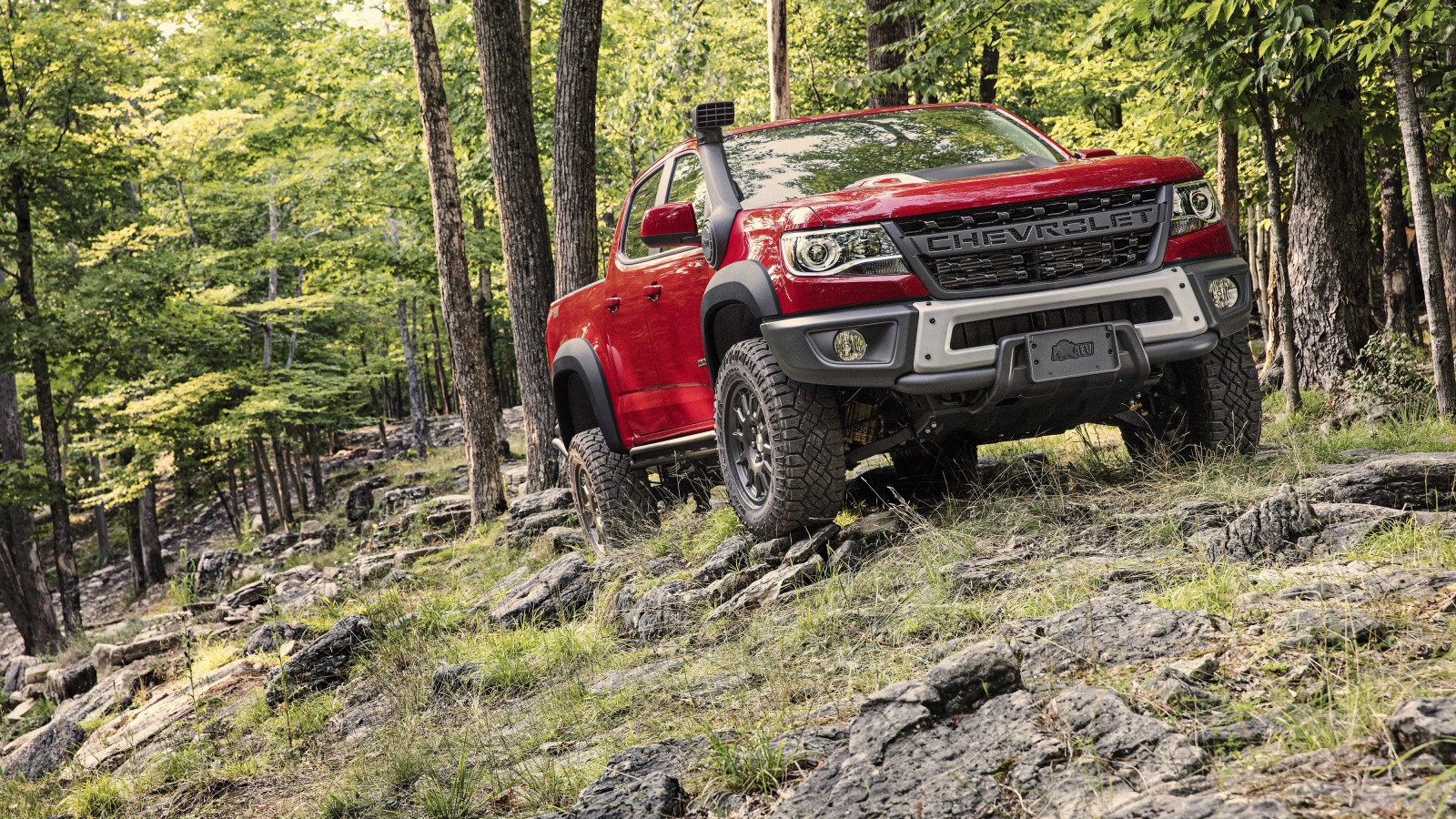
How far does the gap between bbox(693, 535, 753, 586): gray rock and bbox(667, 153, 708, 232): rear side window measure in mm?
1596

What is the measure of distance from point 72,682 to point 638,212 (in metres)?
7.81

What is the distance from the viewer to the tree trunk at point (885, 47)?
1144cm

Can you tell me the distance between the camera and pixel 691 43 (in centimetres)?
1344

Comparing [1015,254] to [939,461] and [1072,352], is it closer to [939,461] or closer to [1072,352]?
[1072,352]

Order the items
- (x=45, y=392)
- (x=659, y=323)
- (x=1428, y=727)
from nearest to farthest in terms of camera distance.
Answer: (x=1428, y=727)
(x=659, y=323)
(x=45, y=392)

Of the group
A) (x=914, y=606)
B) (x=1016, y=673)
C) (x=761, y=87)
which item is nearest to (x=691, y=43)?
(x=761, y=87)

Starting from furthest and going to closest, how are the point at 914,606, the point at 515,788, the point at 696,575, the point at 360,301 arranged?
1. the point at 360,301
2. the point at 696,575
3. the point at 914,606
4. the point at 515,788

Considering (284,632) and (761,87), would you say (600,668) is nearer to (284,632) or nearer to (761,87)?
(284,632)

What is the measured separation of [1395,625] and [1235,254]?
2.44 metres

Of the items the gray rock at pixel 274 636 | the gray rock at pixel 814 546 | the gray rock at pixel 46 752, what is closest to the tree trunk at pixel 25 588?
the gray rock at pixel 46 752

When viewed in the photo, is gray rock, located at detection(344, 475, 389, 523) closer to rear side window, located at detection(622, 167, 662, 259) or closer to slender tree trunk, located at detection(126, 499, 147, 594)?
slender tree trunk, located at detection(126, 499, 147, 594)

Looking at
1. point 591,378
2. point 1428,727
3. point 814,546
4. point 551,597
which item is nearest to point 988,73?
point 591,378

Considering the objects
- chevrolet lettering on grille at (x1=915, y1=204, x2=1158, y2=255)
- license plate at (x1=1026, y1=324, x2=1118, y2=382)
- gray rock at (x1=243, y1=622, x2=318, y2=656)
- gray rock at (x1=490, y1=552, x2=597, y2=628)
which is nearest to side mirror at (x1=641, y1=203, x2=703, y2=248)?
chevrolet lettering on grille at (x1=915, y1=204, x2=1158, y2=255)

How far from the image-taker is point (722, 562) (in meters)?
5.33
